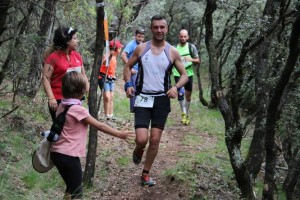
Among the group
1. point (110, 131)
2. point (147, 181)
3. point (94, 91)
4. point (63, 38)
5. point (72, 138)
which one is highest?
point (63, 38)

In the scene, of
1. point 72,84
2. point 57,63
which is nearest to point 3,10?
point 72,84

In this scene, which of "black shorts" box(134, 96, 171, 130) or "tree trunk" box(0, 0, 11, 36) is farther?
"black shorts" box(134, 96, 171, 130)

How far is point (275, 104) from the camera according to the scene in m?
5.04

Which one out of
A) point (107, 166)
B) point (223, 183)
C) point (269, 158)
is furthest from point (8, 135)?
point (269, 158)

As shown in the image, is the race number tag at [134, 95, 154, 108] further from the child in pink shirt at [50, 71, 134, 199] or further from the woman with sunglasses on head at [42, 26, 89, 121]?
the child in pink shirt at [50, 71, 134, 199]

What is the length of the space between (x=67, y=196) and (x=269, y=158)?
2.53 m

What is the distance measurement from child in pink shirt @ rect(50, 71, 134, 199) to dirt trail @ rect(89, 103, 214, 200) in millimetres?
1525

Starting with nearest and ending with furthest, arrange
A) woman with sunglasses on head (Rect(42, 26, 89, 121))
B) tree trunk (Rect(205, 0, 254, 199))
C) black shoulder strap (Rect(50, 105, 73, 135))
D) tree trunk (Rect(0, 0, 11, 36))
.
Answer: black shoulder strap (Rect(50, 105, 73, 135))
tree trunk (Rect(0, 0, 11, 36))
woman with sunglasses on head (Rect(42, 26, 89, 121))
tree trunk (Rect(205, 0, 254, 199))

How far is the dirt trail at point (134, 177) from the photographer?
637 centimetres

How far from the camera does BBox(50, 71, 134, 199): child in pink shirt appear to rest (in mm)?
4480

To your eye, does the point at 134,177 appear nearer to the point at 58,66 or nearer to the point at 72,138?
the point at 58,66

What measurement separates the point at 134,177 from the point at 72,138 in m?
2.85

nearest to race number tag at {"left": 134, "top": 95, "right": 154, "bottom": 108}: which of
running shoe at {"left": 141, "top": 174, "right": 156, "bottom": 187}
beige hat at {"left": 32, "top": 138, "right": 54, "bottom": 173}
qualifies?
running shoe at {"left": 141, "top": 174, "right": 156, "bottom": 187}

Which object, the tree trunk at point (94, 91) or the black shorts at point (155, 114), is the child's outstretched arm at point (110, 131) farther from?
the black shorts at point (155, 114)
